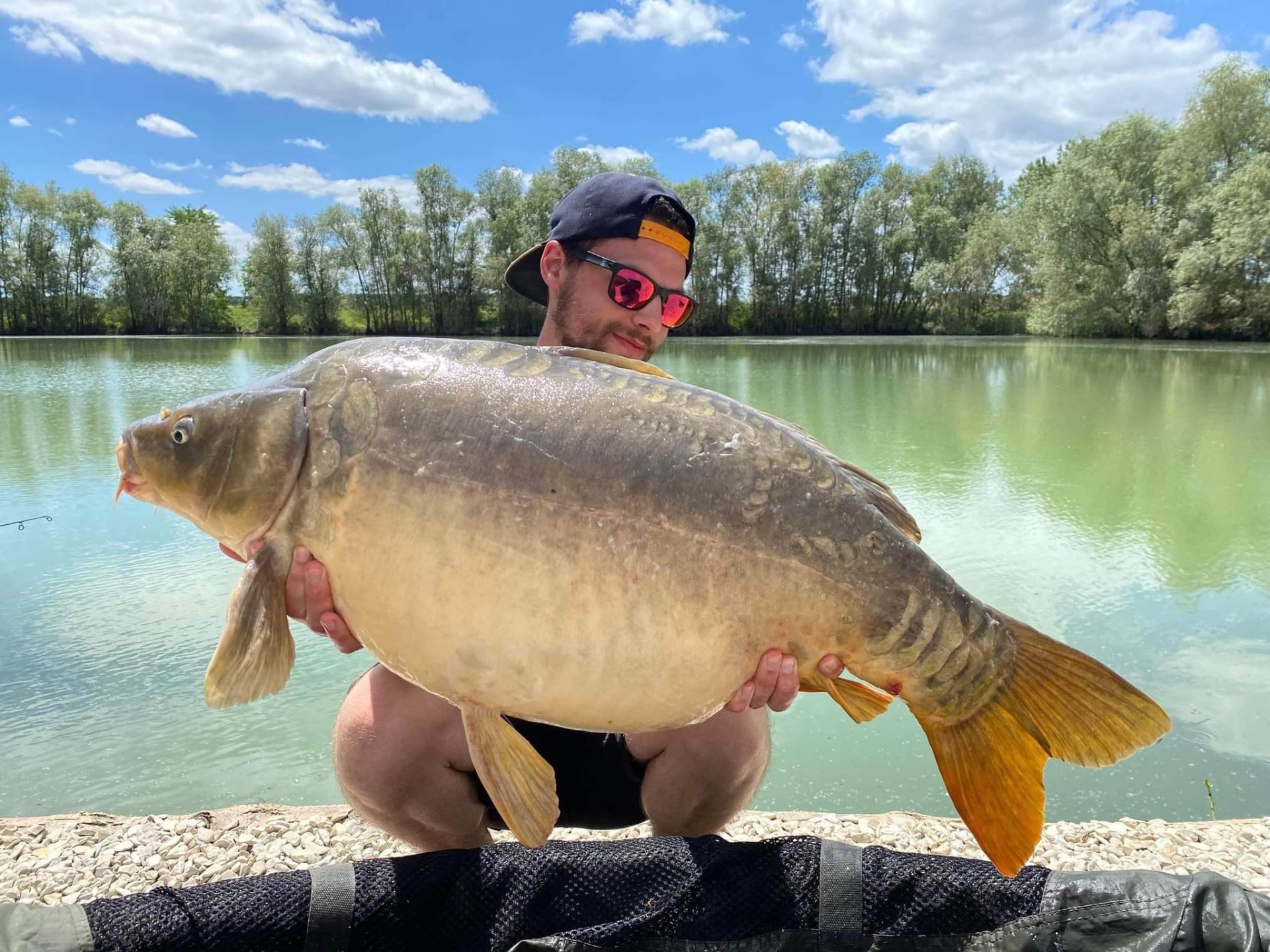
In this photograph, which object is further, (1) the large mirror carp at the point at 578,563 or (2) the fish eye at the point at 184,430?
(2) the fish eye at the point at 184,430

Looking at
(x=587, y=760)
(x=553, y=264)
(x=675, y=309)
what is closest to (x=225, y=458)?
(x=587, y=760)

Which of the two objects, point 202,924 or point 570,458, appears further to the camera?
point 202,924

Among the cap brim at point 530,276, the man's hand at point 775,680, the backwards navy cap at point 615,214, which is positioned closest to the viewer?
the man's hand at point 775,680

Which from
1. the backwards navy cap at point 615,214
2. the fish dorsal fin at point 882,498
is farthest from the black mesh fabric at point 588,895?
the backwards navy cap at point 615,214

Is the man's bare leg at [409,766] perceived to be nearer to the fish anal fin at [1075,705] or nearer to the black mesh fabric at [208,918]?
the black mesh fabric at [208,918]

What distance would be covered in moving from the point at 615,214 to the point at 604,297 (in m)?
0.21

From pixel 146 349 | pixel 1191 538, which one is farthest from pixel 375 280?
pixel 1191 538

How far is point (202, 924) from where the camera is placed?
1.43 metres

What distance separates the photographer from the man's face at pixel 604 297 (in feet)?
7.14

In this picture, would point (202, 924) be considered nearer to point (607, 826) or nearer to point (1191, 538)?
point (607, 826)

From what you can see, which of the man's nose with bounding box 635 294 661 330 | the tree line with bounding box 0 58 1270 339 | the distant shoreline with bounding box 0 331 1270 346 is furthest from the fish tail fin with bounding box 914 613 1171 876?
the tree line with bounding box 0 58 1270 339

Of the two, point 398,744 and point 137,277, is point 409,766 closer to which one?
point 398,744

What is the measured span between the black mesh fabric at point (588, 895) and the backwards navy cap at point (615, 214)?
135 centimetres

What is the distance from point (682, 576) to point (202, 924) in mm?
1018
